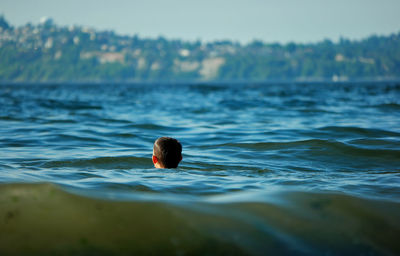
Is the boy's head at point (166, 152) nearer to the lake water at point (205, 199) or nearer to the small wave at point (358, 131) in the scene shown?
the lake water at point (205, 199)

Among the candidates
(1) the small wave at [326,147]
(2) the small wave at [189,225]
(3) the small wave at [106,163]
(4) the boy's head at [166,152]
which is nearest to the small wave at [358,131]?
(1) the small wave at [326,147]

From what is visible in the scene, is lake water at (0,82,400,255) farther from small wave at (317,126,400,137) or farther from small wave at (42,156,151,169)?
small wave at (317,126,400,137)

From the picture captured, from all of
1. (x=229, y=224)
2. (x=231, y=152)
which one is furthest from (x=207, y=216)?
(x=231, y=152)

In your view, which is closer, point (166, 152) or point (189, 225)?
point (189, 225)

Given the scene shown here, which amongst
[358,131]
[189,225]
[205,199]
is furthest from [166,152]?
[358,131]

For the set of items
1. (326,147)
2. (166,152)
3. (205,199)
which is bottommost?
(326,147)

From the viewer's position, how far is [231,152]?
9.18 m

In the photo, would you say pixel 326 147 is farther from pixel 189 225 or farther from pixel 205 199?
pixel 189 225

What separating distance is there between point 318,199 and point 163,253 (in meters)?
1.94

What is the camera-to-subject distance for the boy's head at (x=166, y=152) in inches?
257

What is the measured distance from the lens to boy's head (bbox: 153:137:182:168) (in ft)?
21.4

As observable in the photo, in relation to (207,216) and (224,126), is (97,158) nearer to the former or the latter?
(207,216)

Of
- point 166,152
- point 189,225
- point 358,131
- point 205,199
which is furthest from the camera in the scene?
point 358,131

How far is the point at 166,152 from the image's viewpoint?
263 inches
